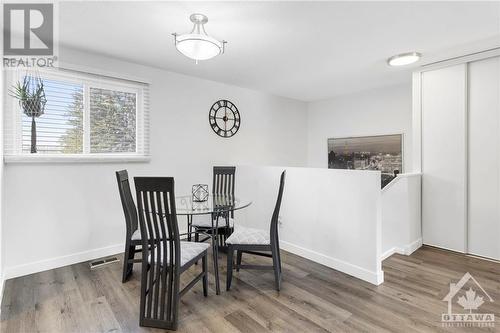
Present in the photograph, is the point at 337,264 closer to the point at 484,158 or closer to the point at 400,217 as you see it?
the point at 400,217

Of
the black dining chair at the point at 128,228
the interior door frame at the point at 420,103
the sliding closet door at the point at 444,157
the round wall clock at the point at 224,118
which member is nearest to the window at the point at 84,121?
the black dining chair at the point at 128,228

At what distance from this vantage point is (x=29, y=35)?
2.57 meters

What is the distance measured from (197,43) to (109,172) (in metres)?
2.00

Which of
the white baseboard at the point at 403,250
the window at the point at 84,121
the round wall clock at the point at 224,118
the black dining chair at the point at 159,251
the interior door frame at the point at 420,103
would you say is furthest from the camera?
the round wall clock at the point at 224,118

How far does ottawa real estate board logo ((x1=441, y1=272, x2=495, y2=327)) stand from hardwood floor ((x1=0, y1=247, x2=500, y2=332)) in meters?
0.04

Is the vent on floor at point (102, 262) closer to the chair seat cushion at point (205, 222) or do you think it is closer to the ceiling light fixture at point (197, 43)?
the chair seat cushion at point (205, 222)

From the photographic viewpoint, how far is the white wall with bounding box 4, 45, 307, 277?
2.65 meters

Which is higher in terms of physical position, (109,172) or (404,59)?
(404,59)

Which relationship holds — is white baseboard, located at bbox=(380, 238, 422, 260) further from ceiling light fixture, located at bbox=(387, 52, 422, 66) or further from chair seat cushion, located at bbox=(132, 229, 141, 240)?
chair seat cushion, located at bbox=(132, 229, 141, 240)

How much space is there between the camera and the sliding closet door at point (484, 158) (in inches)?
115

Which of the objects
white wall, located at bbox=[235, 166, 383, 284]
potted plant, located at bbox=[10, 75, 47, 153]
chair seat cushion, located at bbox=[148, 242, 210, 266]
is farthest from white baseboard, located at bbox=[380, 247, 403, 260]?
potted plant, located at bbox=[10, 75, 47, 153]

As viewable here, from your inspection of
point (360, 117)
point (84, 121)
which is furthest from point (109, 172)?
point (360, 117)

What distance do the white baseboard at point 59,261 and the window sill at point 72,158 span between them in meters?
1.05

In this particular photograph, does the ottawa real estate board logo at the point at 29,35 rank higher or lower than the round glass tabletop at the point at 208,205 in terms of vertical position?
higher
